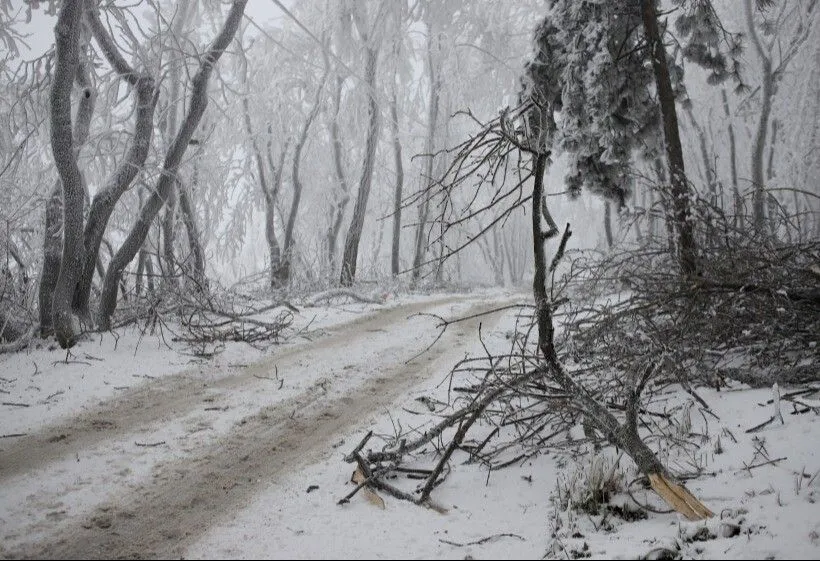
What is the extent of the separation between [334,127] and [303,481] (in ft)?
51.8

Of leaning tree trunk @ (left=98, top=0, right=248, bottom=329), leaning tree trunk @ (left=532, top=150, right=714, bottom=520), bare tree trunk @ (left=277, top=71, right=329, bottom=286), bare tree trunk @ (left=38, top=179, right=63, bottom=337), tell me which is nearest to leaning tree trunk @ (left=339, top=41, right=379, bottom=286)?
bare tree trunk @ (left=277, top=71, right=329, bottom=286)

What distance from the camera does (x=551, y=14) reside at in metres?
8.34

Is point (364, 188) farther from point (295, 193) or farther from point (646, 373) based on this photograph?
point (646, 373)

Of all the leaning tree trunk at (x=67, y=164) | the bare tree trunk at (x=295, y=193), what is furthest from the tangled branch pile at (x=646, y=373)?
the bare tree trunk at (x=295, y=193)

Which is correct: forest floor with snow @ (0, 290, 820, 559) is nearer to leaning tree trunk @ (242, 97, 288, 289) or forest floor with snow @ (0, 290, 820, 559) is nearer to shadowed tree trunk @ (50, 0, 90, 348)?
shadowed tree trunk @ (50, 0, 90, 348)

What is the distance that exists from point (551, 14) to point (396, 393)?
22.7 ft

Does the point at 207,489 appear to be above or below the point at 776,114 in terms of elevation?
below

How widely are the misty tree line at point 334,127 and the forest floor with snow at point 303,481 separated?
52.6 inches

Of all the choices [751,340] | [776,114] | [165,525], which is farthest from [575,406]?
[776,114]

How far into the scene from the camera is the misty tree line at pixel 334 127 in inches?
225

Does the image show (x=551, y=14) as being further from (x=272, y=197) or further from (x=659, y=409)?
(x=272, y=197)

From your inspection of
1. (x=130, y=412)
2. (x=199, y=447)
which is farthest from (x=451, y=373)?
(x=130, y=412)

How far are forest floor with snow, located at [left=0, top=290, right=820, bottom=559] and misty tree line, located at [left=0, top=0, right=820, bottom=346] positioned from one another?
134 cm

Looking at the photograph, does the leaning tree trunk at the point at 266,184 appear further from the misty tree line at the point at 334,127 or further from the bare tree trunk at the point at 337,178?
the bare tree trunk at the point at 337,178
